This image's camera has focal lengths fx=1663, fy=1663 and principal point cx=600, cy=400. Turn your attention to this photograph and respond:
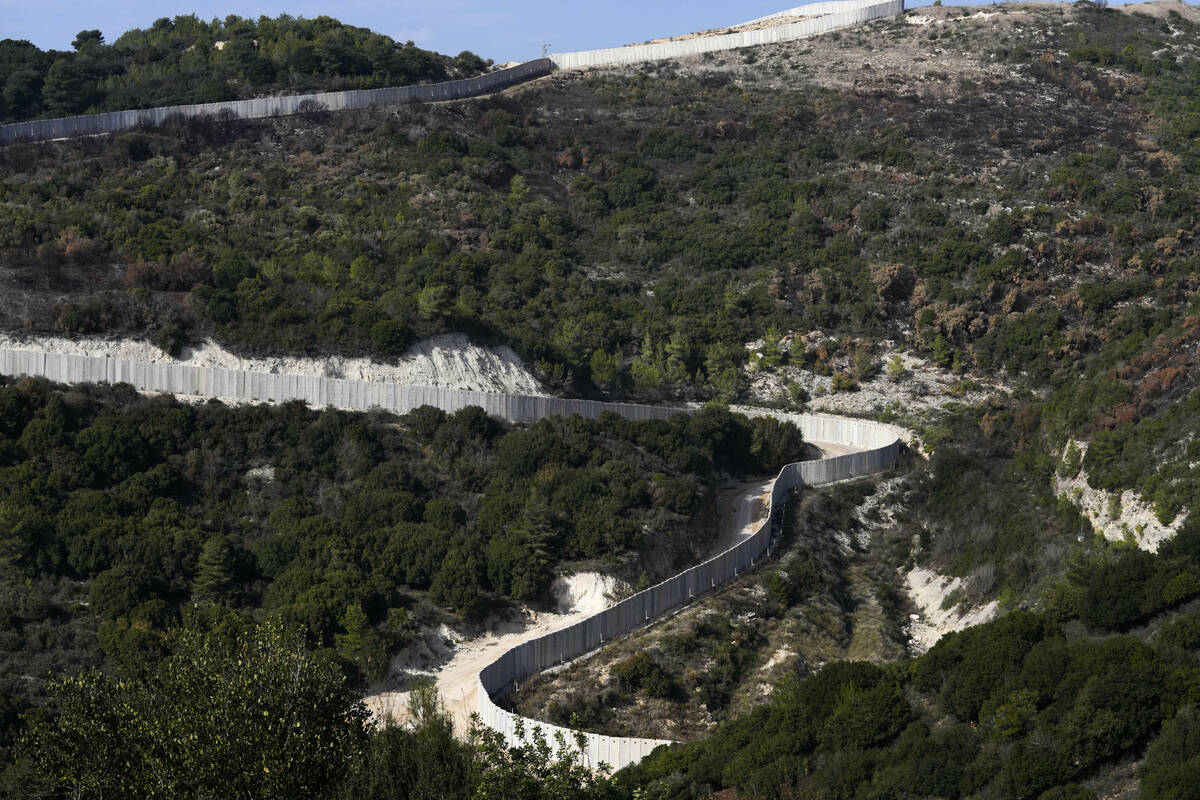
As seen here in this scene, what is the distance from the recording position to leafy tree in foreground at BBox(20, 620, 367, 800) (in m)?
26.1

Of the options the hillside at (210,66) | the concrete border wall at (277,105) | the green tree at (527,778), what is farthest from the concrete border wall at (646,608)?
the hillside at (210,66)

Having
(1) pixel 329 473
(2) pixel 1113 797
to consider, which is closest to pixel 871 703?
(2) pixel 1113 797

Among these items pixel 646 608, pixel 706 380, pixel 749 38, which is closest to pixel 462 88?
pixel 749 38

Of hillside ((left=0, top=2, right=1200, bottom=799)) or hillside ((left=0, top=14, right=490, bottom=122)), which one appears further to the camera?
hillside ((left=0, top=14, right=490, bottom=122))

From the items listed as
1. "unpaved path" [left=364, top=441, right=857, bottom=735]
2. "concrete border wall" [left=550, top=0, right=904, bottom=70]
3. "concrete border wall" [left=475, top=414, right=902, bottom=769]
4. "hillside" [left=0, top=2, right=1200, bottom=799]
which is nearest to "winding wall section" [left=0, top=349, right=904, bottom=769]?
"concrete border wall" [left=475, top=414, right=902, bottom=769]

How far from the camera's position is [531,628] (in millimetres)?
51406

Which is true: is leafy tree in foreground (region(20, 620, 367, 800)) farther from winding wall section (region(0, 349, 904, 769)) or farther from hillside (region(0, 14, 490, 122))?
hillside (region(0, 14, 490, 122))

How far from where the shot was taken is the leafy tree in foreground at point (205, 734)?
85.5ft

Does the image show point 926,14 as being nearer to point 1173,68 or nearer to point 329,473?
point 1173,68

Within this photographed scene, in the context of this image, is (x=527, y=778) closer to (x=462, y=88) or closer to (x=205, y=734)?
(x=205, y=734)

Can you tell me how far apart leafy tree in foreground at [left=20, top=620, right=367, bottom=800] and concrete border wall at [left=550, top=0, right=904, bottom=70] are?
290 ft

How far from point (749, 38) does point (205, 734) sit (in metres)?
94.7

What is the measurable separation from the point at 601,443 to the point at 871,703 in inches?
1114

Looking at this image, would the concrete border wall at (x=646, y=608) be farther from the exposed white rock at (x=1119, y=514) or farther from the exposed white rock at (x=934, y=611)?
the exposed white rock at (x=1119, y=514)
